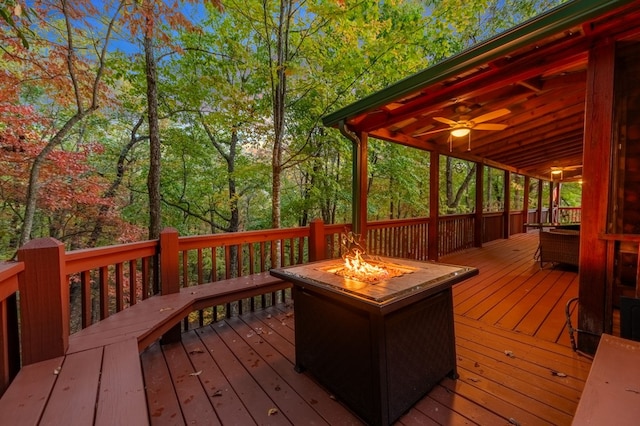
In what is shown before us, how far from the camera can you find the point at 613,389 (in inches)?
43.4

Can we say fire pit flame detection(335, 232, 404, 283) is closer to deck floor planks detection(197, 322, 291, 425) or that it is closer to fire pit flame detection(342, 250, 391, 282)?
fire pit flame detection(342, 250, 391, 282)

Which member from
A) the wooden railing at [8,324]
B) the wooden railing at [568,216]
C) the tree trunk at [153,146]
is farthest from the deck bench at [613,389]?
the wooden railing at [568,216]

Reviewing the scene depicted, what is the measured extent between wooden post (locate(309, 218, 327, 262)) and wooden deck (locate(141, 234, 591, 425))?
0.85 metres

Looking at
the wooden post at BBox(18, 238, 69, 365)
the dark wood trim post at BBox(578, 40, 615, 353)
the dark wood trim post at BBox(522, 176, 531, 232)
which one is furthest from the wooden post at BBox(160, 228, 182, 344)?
the dark wood trim post at BBox(522, 176, 531, 232)

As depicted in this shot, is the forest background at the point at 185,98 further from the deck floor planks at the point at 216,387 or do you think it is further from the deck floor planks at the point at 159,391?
the deck floor planks at the point at 159,391

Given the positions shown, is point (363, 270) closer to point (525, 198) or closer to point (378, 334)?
point (378, 334)

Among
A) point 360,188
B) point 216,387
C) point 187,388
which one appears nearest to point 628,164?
point 360,188

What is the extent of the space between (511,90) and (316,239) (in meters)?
3.20

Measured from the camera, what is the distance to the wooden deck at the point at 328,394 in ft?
5.63

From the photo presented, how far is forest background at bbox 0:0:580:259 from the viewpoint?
4.95 m

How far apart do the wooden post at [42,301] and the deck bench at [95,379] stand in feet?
0.28

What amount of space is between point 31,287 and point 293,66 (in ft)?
15.0

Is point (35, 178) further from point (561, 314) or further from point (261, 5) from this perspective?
point (561, 314)

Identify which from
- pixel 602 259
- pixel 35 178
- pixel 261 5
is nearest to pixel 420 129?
pixel 602 259
